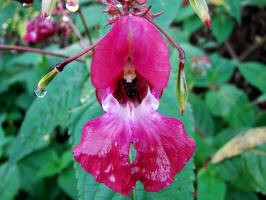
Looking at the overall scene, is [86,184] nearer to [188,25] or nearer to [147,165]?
[147,165]

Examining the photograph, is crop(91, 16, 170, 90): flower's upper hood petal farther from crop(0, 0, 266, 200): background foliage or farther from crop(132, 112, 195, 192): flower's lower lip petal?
crop(0, 0, 266, 200): background foliage

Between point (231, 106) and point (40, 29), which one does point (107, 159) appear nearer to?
point (40, 29)

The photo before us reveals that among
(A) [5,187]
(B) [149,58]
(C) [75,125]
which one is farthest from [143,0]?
(A) [5,187]

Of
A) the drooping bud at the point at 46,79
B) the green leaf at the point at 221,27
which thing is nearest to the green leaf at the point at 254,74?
Answer: the green leaf at the point at 221,27

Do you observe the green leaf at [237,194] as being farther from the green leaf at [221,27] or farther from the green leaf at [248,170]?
the green leaf at [221,27]

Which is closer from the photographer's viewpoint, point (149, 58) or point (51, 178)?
point (149, 58)

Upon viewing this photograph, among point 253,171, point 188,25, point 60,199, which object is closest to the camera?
point 253,171

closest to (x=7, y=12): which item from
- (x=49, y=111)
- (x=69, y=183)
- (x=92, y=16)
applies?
(x=92, y=16)
